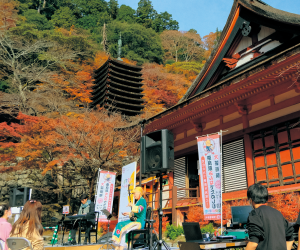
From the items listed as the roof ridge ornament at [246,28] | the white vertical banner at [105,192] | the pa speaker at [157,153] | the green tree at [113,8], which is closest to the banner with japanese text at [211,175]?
the pa speaker at [157,153]

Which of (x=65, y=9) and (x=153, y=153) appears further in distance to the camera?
(x=65, y=9)

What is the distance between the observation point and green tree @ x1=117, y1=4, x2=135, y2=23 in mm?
42719

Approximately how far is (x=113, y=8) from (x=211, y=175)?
42.9m

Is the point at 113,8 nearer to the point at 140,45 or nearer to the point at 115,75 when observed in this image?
the point at 140,45

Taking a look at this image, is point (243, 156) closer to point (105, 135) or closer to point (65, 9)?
point (105, 135)

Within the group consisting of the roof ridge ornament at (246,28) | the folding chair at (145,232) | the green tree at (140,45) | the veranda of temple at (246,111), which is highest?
the green tree at (140,45)

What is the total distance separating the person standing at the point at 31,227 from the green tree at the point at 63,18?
1382 inches

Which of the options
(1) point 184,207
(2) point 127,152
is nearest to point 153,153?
(1) point 184,207

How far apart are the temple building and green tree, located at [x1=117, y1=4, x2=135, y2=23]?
34.9 metres

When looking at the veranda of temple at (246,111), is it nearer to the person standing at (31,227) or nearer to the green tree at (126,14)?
A: the person standing at (31,227)

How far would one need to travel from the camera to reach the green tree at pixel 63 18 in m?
35.3

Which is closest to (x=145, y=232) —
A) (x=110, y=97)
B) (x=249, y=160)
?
(x=249, y=160)

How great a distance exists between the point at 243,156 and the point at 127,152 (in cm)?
704

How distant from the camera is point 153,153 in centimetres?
496
